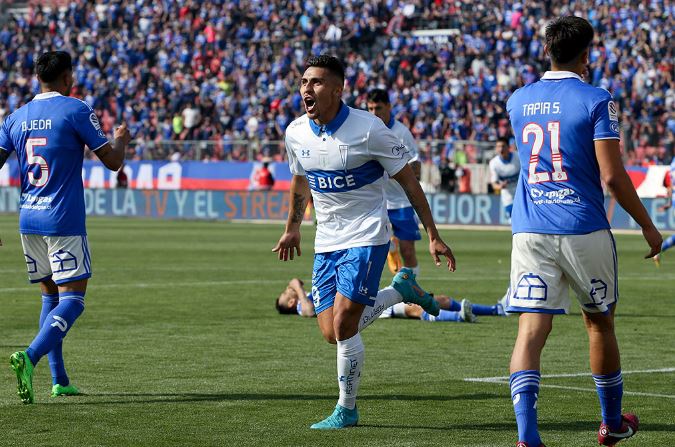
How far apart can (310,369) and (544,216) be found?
4.37 m

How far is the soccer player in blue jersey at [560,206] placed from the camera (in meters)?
6.72

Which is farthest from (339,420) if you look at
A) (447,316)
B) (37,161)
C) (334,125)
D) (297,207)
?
(447,316)

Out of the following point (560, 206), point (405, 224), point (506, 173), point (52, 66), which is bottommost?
point (405, 224)

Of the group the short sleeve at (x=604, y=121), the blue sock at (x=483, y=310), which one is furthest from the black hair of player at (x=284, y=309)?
the short sleeve at (x=604, y=121)

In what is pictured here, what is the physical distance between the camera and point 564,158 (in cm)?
680

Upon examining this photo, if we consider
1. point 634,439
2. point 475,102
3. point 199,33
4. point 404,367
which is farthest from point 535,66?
point 634,439

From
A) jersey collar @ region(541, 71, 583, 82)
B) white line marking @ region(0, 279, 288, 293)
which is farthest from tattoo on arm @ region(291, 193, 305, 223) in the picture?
white line marking @ region(0, 279, 288, 293)

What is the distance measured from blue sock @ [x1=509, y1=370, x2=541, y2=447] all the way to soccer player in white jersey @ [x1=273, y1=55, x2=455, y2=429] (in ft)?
5.10

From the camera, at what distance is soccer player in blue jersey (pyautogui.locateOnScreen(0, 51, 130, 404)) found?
30.2ft

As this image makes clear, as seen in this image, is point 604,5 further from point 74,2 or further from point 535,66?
point 74,2

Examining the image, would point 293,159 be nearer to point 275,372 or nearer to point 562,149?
point 562,149

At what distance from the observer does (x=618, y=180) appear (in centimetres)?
664

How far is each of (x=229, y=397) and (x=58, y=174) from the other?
6.35ft

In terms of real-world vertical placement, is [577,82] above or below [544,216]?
above
